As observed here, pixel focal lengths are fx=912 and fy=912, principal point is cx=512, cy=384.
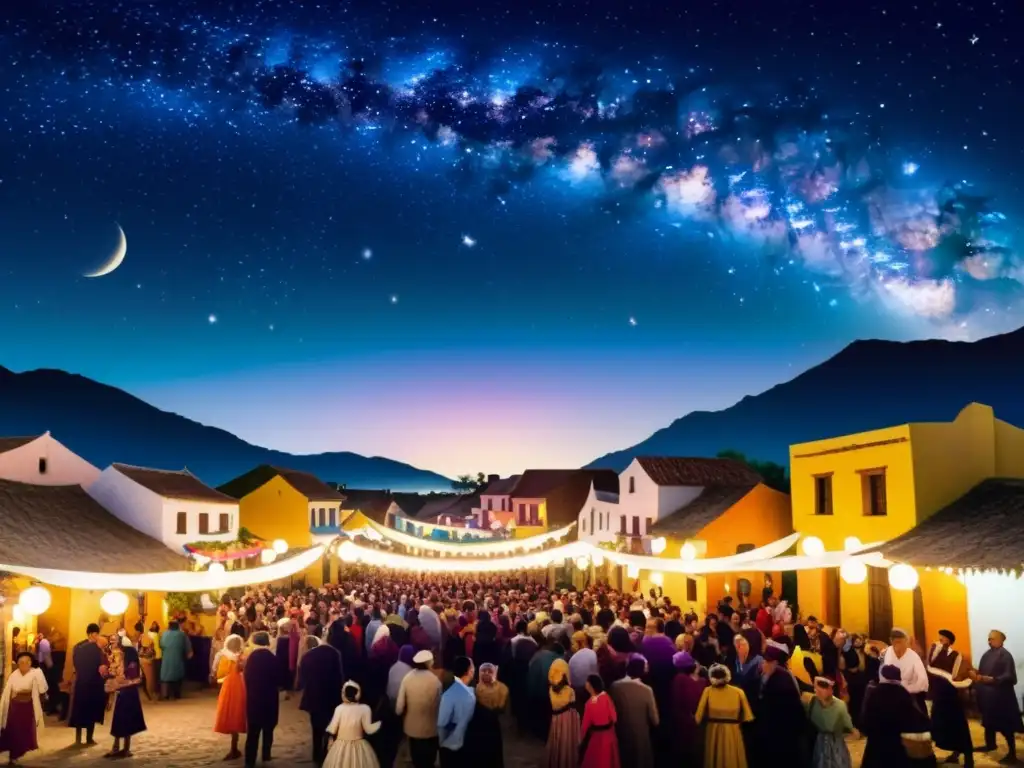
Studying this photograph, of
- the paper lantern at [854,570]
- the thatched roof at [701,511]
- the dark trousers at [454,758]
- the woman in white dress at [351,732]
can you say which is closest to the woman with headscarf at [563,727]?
the dark trousers at [454,758]

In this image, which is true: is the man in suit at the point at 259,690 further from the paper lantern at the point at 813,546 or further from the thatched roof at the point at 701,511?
the thatched roof at the point at 701,511

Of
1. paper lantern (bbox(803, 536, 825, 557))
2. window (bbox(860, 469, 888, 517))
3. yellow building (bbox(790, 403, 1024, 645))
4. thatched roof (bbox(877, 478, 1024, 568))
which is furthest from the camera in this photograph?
window (bbox(860, 469, 888, 517))

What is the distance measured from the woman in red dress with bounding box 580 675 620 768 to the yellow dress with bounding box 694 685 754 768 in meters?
1.02

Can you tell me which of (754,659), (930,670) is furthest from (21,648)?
(930,670)

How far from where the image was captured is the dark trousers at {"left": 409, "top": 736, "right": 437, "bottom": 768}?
10.4 meters

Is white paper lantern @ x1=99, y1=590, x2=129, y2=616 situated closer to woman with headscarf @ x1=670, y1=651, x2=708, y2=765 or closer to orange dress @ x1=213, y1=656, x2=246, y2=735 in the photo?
orange dress @ x1=213, y1=656, x2=246, y2=735

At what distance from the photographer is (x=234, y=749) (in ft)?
42.4

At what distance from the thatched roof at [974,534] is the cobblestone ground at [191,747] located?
2694 millimetres

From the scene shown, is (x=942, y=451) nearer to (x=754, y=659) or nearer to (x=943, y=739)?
(x=943, y=739)

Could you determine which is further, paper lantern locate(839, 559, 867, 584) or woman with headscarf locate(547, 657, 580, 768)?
paper lantern locate(839, 559, 867, 584)

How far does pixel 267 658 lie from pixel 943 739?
8.91 m

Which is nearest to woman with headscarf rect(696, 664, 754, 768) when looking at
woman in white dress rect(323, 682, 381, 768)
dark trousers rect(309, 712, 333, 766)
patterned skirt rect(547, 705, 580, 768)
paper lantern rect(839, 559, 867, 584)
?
patterned skirt rect(547, 705, 580, 768)

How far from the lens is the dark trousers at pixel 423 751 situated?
34.0ft

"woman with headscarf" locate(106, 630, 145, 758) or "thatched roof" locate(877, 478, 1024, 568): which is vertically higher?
"thatched roof" locate(877, 478, 1024, 568)
